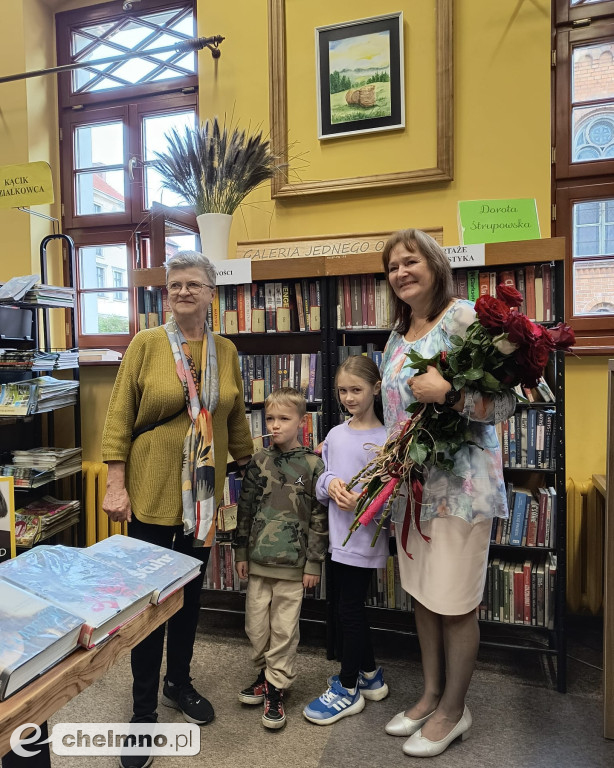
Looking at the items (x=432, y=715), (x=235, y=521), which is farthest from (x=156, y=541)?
(x=432, y=715)

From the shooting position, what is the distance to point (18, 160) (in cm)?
299

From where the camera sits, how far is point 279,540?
72.7 inches

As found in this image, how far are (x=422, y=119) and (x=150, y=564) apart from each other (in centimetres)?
220

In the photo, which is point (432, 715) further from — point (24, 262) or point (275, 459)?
point (24, 262)

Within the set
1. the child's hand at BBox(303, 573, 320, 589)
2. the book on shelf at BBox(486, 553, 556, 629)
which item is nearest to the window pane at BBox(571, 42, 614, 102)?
the book on shelf at BBox(486, 553, 556, 629)

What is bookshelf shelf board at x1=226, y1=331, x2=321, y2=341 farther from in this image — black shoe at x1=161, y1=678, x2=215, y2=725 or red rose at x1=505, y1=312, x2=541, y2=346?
black shoe at x1=161, y1=678, x2=215, y2=725

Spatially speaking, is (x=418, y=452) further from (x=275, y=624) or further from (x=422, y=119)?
(x=422, y=119)

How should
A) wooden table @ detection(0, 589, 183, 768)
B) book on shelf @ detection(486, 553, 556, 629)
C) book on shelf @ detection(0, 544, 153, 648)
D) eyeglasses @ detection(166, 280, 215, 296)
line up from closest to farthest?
wooden table @ detection(0, 589, 183, 768), book on shelf @ detection(0, 544, 153, 648), eyeglasses @ detection(166, 280, 215, 296), book on shelf @ detection(486, 553, 556, 629)

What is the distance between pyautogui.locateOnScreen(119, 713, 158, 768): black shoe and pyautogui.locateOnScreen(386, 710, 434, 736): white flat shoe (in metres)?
0.71

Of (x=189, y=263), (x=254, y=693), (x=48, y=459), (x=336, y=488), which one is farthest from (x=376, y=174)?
(x=254, y=693)

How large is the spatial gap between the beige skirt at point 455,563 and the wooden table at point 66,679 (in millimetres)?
817

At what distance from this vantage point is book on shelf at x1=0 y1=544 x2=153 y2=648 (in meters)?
0.82

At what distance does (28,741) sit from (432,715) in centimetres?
119

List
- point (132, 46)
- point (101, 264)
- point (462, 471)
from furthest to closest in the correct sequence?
point (101, 264) < point (132, 46) < point (462, 471)
